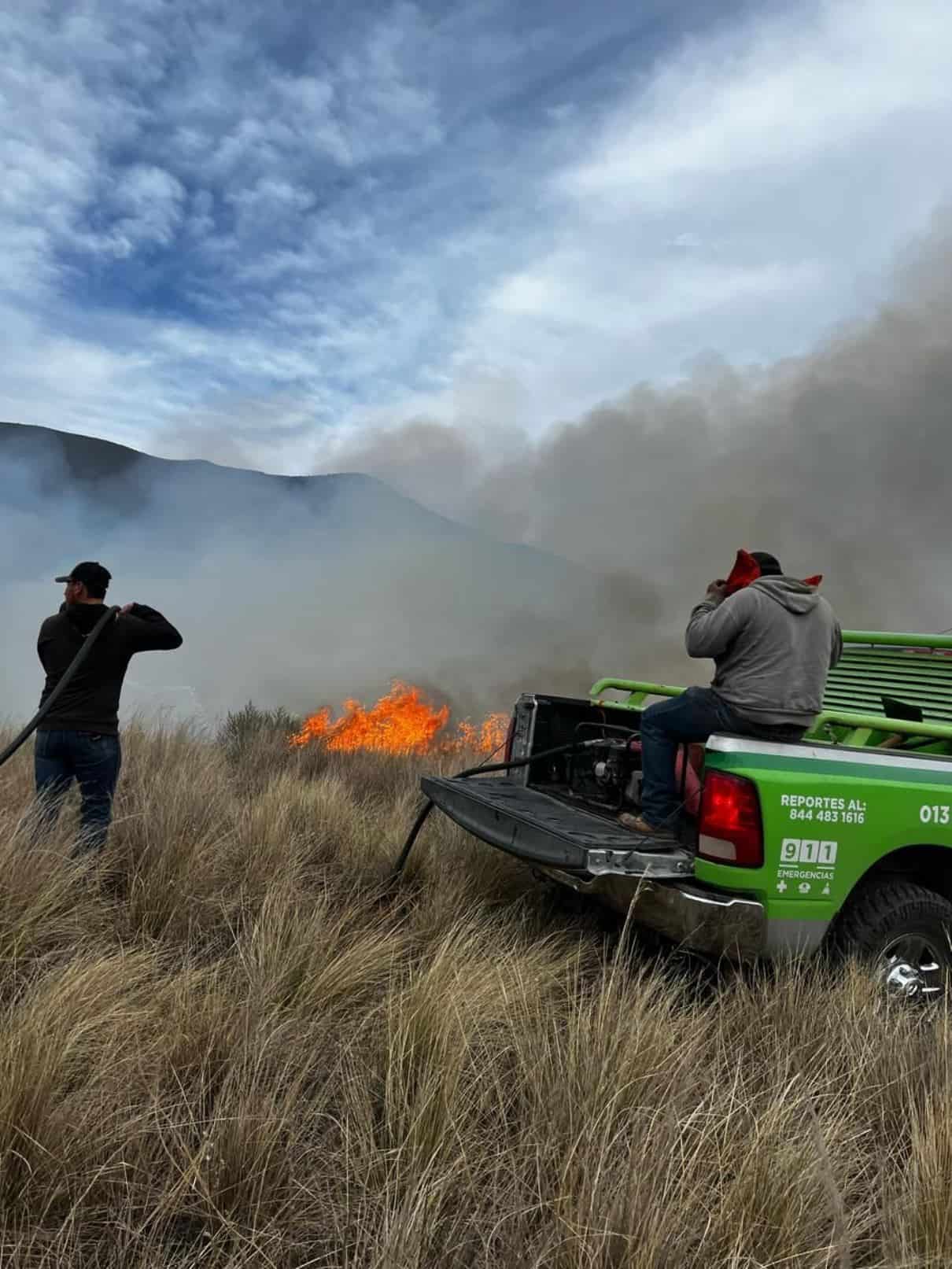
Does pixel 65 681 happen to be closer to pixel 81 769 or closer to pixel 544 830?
pixel 81 769

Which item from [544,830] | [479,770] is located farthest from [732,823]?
[479,770]

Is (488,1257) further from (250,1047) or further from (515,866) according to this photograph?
(515,866)

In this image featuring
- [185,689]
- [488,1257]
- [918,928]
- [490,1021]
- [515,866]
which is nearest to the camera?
[488,1257]

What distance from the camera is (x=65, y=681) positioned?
4.58m

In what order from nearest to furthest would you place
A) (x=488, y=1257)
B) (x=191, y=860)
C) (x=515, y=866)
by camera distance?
(x=488, y=1257), (x=191, y=860), (x=515, y=866)

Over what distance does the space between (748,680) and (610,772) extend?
107 centimetres

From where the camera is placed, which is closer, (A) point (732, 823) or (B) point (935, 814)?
(A) point (732, 823)

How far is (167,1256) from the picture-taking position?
1.85 metres

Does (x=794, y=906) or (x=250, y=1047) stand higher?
(x=794, y=906)

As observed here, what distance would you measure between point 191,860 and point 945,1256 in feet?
11.3

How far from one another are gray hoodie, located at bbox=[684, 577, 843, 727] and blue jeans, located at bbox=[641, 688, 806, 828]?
0.20 feet

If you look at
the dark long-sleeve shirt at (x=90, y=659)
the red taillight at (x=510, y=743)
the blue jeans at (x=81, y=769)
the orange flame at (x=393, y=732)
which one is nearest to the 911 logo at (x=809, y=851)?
the red taillight at (x=510, y=743)

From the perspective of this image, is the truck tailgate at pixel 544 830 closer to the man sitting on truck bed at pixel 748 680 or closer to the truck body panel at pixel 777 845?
the truck body panel at pixel 777 845

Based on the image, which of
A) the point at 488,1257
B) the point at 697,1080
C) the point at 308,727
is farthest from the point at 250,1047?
the point at 308,727
